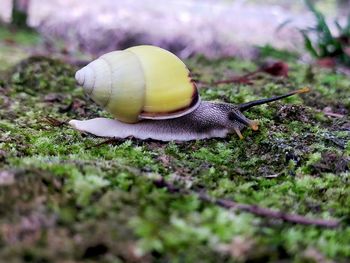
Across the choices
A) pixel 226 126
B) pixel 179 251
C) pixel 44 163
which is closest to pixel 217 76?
pixel 226 126

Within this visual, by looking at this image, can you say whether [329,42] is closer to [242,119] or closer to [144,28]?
[242,119]

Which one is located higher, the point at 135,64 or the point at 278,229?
the point at 135,64

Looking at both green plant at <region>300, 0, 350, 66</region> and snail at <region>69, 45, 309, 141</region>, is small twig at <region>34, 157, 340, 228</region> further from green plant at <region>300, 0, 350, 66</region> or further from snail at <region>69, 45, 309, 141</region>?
green plant at <region>300, 0, 350, 66</region>

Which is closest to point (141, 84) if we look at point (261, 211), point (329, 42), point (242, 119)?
point (242, 119)

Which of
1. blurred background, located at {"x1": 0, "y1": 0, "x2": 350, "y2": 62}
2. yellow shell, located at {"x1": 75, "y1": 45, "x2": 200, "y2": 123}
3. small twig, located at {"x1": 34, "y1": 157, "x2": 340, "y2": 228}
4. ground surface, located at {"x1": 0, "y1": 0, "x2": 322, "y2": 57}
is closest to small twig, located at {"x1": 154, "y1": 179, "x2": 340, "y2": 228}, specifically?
small twig, located at {"x1": 34, "y1": 157, "x2": 340, "y2": 228}

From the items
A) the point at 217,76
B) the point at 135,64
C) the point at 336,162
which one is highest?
the point at 135,64

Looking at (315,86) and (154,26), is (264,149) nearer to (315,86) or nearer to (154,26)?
(315,86)
